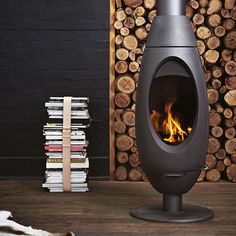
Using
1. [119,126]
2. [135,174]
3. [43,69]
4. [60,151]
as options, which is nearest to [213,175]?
[135,174]

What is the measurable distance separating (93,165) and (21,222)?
4.44ft

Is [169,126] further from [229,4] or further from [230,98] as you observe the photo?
[229,4]

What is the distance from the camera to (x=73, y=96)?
4438 mm

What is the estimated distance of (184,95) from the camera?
3.23 metres

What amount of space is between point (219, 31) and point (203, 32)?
0.40ft

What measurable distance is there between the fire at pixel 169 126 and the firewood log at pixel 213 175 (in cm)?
123

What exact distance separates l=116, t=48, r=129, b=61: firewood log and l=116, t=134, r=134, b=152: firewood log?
0.60 meters

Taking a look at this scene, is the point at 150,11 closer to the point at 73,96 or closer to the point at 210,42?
the point at 210,42

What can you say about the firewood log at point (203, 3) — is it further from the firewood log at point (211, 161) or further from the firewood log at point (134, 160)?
the firewood log at point (134, 160)

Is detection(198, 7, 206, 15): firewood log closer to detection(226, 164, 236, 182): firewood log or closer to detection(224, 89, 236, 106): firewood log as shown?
detection(224, 89, 236, 106): firewood log

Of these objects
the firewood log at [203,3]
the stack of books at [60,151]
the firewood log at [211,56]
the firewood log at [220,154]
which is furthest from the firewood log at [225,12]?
the stack of books at [60,151]

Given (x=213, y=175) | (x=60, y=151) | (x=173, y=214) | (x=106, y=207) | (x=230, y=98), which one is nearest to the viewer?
(x=173, y=214)

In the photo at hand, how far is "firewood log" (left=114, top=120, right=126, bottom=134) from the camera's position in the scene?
4.40 m

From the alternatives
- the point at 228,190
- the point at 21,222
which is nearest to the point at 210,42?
the point at 228,190
